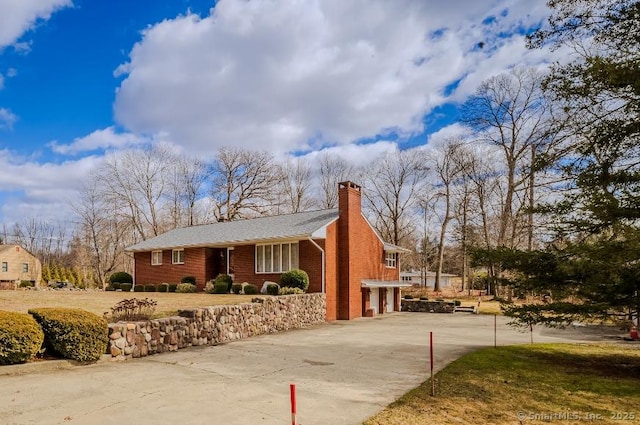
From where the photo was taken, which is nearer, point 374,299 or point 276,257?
point 276,257

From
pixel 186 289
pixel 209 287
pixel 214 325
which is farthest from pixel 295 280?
pixel 186 289

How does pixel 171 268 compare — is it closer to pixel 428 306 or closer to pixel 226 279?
pixel 226 279

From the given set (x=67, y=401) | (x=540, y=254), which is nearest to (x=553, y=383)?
(x=540, y=254)

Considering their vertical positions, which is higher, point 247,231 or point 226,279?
point 247,231

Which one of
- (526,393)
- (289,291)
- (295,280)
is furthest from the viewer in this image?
(295,280)

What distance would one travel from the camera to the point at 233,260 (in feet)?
87.5

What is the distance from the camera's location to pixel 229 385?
8.22m

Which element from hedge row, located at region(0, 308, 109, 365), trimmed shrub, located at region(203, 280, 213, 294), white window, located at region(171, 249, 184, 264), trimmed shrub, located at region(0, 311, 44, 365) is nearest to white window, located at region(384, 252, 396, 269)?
trimmed shrub, located at region(203, 280, 213, 294)

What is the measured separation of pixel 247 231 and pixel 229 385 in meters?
19.5

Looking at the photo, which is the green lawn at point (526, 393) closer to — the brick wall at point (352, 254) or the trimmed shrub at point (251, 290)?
the brick wall at point (352, 254)

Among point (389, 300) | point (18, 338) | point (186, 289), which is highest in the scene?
point (18, 338)

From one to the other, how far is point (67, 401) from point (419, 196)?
45323mm

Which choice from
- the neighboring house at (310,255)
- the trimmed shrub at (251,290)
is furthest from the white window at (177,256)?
the trimmed shrub at (251,290)

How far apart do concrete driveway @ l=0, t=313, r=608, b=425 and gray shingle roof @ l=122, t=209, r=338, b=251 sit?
34.5ft
